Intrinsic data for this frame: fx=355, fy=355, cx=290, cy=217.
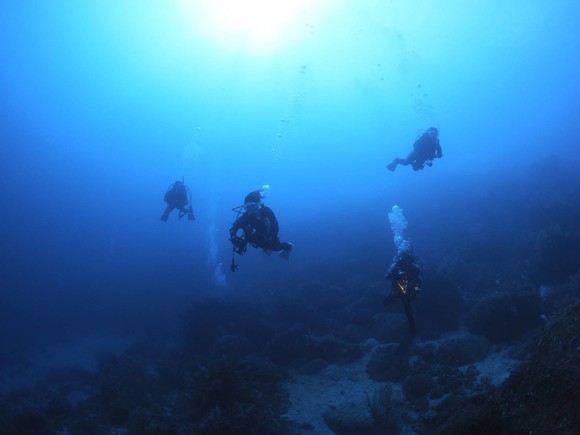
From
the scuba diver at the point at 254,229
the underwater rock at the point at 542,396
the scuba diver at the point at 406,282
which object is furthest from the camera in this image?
the scuba diver at the point at 254,229

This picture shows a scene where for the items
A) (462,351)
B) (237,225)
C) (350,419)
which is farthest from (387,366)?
(237,225)

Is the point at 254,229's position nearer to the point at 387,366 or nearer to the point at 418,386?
the point at 387,366

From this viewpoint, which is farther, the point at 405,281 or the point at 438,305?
the point at 438,305

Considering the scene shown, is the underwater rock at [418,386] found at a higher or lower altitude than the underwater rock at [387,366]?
lower

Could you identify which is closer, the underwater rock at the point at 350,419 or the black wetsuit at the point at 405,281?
the underwater rock at the point at 350,419

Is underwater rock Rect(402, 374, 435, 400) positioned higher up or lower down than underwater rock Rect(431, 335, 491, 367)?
lower down

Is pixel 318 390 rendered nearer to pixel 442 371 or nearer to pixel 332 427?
pixel 332 427

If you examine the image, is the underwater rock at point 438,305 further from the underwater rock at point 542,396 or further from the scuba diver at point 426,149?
the underwater rock at point 542,396

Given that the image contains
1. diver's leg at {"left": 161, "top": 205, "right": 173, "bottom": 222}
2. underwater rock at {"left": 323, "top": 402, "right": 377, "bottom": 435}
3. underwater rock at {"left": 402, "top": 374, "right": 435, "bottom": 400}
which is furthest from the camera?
diver's leg at {"left": 161, "top": 205, "right": 173, "bottom": 222}

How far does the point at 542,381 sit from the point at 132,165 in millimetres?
150930

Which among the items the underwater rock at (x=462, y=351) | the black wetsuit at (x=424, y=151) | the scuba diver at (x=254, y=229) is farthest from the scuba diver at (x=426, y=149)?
the scuba diver at (x=254, y=229)

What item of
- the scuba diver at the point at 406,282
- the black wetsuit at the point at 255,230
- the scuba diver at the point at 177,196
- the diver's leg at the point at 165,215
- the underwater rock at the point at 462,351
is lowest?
the underwater rock at the point at 462,351

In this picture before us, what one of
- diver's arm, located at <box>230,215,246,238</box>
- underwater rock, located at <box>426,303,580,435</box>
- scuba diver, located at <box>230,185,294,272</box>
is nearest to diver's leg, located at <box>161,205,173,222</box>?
scuba diver, located at <box>230,185,294,272</box>

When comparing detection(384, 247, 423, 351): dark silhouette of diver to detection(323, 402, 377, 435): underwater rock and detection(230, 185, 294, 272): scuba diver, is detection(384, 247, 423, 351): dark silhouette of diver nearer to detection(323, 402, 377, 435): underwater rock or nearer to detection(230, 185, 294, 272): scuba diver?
detection(323, 402, 377, 435): underwater rock
